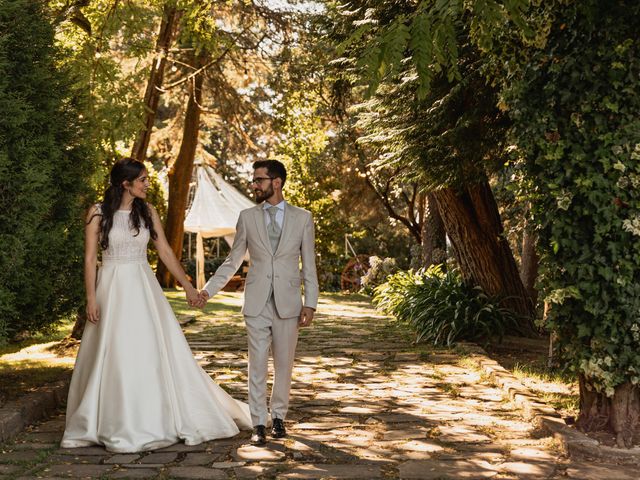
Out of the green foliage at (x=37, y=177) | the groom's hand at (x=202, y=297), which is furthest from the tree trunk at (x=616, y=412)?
the green foliage at (x=37, y=177)

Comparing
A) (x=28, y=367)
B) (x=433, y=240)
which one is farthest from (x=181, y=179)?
(x=28, y=367)

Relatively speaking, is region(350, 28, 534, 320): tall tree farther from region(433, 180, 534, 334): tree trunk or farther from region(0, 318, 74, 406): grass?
region(0, 318, 74, 406): grass

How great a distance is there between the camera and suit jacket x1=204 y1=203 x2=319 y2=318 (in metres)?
6.01

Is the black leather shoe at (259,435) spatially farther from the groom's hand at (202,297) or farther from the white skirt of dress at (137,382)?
the groom's hand at (202,297)

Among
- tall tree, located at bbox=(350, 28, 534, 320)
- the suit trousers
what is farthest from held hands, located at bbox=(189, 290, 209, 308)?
tall tree, located at bbox=(350, 28, 534, 320)

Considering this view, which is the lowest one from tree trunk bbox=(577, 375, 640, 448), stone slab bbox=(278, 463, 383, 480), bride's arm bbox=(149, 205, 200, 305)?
stone slab bbox=(278, 463, 383, 480)

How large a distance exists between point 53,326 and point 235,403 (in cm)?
276

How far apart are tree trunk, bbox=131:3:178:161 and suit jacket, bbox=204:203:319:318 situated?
5728mm

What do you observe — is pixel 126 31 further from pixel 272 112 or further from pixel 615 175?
pixel 272 112

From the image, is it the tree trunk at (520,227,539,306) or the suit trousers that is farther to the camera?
the tree trunk at (520,227,539,306)

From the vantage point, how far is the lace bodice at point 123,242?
6.19m

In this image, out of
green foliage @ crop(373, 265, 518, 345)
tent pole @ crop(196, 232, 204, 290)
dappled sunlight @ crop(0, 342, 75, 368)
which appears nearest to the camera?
dappled sunlight @ crop(0, 342, 75, 368)

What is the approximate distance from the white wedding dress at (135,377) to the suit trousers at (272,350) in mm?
410

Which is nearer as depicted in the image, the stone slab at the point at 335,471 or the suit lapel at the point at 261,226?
the stone slab at the point at 335,471
